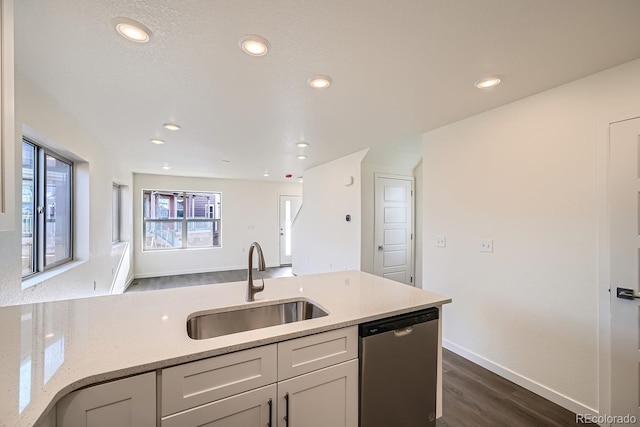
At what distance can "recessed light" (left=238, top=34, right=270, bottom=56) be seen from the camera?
1.38 meters

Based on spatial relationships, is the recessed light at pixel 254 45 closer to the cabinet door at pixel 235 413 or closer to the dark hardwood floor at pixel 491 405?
the cabinet door at pixel 235 413

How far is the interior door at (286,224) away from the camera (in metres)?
7.24

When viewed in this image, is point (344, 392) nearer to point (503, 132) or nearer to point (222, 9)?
point (222, 9)

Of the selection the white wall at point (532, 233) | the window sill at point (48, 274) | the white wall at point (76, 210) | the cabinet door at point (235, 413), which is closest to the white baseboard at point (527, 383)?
the white wall at point (532, 233)

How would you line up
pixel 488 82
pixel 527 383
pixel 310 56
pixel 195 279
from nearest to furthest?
pixel 310 56
pixel 488 82
pixel 527 383
pixel 195 279

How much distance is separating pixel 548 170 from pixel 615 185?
0.38 m

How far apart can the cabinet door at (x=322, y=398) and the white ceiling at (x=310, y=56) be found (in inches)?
66.6

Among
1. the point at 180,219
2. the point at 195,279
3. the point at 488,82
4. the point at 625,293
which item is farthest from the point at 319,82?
the point at 180,219

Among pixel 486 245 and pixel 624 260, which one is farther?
pixel 486 245

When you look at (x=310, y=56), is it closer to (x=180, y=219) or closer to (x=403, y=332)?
(x=403, y=332)

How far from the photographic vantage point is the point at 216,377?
1002 millimetres

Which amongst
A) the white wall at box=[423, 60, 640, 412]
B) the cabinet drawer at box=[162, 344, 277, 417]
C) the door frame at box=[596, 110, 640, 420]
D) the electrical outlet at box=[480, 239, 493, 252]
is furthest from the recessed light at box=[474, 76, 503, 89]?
the cabinet drawer at box=[162, 344, 277, 417]

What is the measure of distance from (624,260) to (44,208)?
4.44 m

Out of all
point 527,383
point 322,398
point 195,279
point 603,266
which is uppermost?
point 603,266
